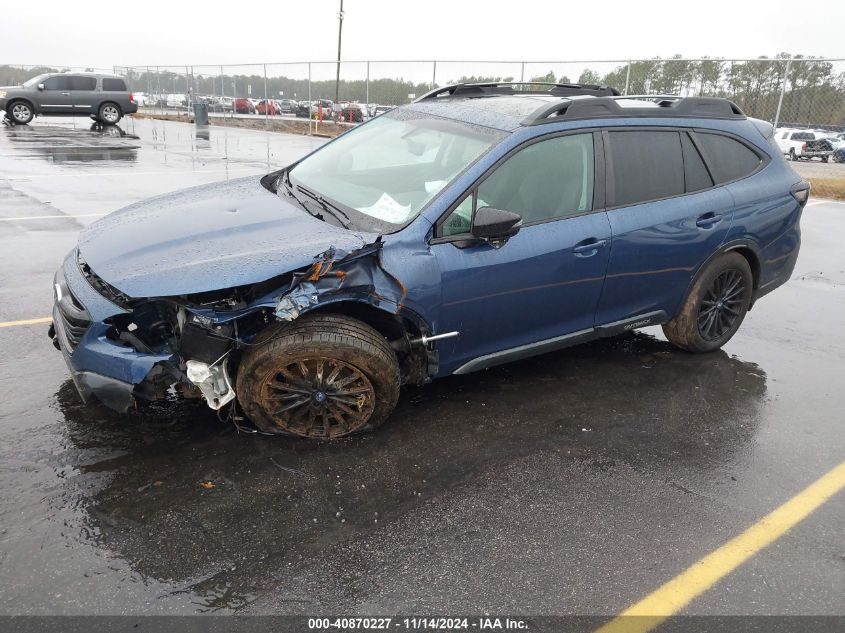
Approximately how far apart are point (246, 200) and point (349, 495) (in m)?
1.93

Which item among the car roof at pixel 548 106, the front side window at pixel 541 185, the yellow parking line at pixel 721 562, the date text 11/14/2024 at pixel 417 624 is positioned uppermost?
the car roof at pixel 548 106

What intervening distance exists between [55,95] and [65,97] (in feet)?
1.07

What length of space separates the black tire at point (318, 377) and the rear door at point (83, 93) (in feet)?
79.5

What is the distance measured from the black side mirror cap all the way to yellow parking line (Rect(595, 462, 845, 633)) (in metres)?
1.78

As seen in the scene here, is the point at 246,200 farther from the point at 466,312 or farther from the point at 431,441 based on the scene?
the point at 431,441

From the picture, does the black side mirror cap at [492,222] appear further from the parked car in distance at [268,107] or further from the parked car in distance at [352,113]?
the parked car in distance at [268,107]

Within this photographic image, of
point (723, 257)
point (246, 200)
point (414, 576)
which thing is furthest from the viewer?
point (723, 257)

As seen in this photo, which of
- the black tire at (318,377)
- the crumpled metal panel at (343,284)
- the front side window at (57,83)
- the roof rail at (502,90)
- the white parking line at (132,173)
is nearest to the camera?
the crumpled metal panel at (343,284)

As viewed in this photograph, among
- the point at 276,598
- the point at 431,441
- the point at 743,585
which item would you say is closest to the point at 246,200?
the point at 431,441

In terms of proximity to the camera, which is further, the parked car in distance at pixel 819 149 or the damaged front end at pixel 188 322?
the parked car in distance at pixel 819 149

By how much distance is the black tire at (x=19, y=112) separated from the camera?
2262 centimetres

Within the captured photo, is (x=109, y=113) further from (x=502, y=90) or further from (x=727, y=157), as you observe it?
(x=727, y=157)

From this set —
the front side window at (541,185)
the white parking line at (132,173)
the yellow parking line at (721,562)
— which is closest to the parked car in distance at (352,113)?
the white parking line at (132,173)

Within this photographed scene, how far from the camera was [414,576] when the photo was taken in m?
2.50
